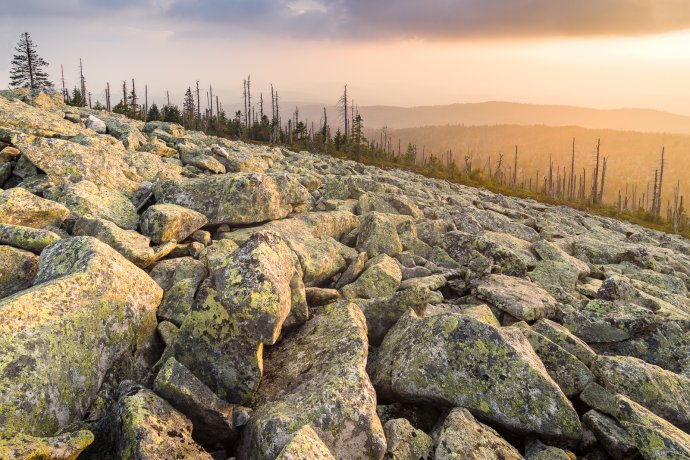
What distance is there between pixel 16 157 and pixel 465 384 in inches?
745

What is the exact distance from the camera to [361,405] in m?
7.24

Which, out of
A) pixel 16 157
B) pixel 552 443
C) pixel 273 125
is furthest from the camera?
pixel 273 125

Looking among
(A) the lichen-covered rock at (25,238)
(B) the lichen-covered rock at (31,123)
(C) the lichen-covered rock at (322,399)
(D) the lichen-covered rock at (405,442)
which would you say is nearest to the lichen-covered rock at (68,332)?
(A) the lichen-covered rock at (25,238)

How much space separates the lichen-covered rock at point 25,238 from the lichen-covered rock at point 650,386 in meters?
14.5

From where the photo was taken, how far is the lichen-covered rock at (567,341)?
34.0ft

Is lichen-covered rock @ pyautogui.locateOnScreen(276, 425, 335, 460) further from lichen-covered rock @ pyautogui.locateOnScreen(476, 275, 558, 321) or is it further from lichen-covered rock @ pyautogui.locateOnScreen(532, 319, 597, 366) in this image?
lichen-covered rock @ pyautogui.locateOnScreen(476, 275, 558, 321)

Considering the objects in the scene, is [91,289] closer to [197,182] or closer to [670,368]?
[197,182]

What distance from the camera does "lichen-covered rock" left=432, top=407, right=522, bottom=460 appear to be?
7.02 metres

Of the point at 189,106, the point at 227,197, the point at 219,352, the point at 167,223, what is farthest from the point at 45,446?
the point at 189,106

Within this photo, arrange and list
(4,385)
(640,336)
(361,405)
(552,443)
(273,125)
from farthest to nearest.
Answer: (273,125), (640,336), (552,443), (361,405), (4,385)

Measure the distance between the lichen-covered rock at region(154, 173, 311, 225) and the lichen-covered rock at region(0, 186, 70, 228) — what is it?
3.66 metres

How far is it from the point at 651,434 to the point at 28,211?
16657mm

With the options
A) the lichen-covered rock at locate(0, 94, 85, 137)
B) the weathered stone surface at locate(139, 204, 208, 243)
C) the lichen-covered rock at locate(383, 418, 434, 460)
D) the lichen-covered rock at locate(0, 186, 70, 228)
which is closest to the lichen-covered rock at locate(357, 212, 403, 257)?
the weathered stone surface at locate(139, 204, 208, 243)

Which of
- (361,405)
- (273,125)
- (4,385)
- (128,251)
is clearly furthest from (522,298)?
(273,125)
